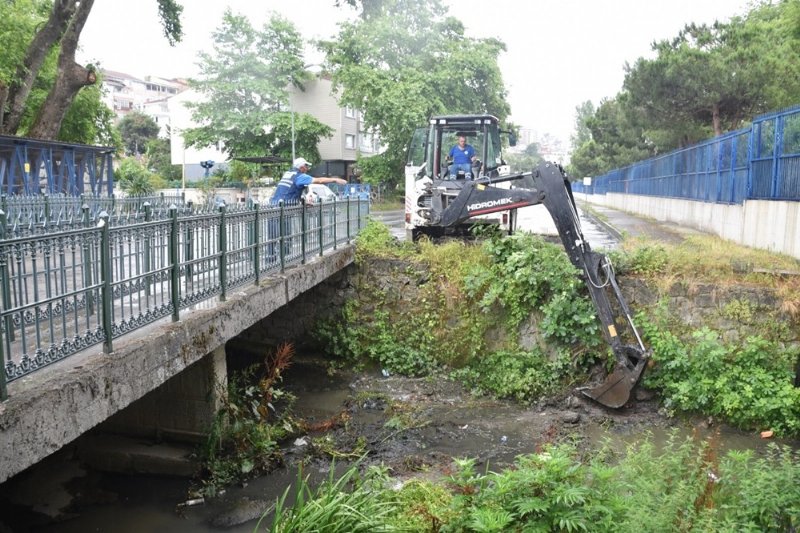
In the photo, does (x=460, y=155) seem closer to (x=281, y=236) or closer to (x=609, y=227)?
(x=281, y=236)

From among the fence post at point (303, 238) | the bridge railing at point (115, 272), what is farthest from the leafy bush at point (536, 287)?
the bridge railing at point (115, 272)

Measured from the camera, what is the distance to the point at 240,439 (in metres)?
7.56

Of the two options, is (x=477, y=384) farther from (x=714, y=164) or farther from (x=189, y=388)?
(x=714, y=164)

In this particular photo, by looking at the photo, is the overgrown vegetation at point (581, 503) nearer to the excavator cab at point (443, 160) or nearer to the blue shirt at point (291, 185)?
the blue shirt at point (291, 185)

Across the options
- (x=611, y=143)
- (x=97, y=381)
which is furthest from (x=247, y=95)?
(x=97, y=381)

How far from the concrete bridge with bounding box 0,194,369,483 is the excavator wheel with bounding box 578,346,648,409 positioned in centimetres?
451

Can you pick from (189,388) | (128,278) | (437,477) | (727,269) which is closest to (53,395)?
(128,278)

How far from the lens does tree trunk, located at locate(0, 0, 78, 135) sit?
57.2 feet

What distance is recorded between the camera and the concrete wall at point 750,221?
35.2ft

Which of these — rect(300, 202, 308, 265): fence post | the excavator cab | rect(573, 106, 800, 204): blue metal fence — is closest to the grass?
rect(573, 106, 800, 204): blue metal fence

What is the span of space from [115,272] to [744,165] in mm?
12830

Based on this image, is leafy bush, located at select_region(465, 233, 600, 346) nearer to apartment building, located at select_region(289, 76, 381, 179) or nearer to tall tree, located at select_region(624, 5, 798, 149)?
tall tree, located at select_region(624, 5, 798, 149)

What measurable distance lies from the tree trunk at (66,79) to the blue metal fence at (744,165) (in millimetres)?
16454

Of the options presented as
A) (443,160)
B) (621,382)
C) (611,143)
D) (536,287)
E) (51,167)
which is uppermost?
(611,143)
